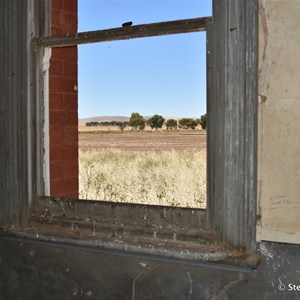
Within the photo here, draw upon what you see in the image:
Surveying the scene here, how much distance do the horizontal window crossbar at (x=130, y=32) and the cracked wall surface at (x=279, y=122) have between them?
11.1 inches

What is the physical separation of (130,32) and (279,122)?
0.76 meters

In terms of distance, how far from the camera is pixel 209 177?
173 cm

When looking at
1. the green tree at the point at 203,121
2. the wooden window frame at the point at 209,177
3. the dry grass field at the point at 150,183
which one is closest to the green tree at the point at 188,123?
the dry grass field at the point at 150,183

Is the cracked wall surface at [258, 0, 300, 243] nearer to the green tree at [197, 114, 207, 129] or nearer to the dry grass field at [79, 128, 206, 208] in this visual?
the green tree at [197, 114, 207, 129]

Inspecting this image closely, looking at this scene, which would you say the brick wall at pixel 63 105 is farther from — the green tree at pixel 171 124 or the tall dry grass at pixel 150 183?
the green tree at pixel 171 124

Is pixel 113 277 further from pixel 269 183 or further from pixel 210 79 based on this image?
pixel 210 79

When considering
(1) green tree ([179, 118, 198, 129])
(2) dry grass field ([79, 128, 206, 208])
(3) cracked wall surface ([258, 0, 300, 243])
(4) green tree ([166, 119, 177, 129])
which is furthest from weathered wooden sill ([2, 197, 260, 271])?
(4) green tree ([166, 119, 177, 129])

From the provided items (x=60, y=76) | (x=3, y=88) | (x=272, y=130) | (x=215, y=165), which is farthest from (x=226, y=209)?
(x=60, y=76)

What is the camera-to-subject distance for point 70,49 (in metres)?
2.72

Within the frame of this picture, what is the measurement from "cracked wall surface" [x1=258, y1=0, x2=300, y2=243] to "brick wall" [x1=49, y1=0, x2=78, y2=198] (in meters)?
1.36

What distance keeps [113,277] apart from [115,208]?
29 cm

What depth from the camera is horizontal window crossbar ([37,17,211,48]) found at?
5.77 ft

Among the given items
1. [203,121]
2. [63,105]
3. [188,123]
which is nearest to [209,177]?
[63,105]

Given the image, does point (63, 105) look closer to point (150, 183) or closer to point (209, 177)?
point (209, 177)
